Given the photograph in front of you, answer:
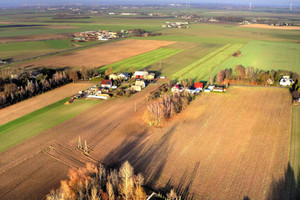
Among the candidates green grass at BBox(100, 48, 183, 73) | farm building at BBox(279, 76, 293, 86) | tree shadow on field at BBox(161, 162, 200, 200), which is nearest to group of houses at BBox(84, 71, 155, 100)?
green grass at BBox(100, 48, 183, 73)

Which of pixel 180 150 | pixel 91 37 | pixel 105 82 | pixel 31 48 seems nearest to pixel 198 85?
pixel 105 82

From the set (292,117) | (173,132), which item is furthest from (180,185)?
(292,117)

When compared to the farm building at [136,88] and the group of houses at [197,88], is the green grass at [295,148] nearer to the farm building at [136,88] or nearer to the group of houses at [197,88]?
the group of houses at [197,88]

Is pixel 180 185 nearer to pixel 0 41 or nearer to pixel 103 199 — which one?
pixel 103 199

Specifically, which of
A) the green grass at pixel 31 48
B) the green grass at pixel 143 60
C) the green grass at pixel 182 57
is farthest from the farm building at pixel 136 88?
the green grass at pixel 31 48

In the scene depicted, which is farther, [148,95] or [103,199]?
[148,95]

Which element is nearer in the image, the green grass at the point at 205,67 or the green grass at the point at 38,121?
the green grass at the point at 38,121

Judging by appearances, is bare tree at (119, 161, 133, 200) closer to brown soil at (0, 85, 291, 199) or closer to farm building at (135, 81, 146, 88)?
brown soil at (0, 85, 291, 199)
